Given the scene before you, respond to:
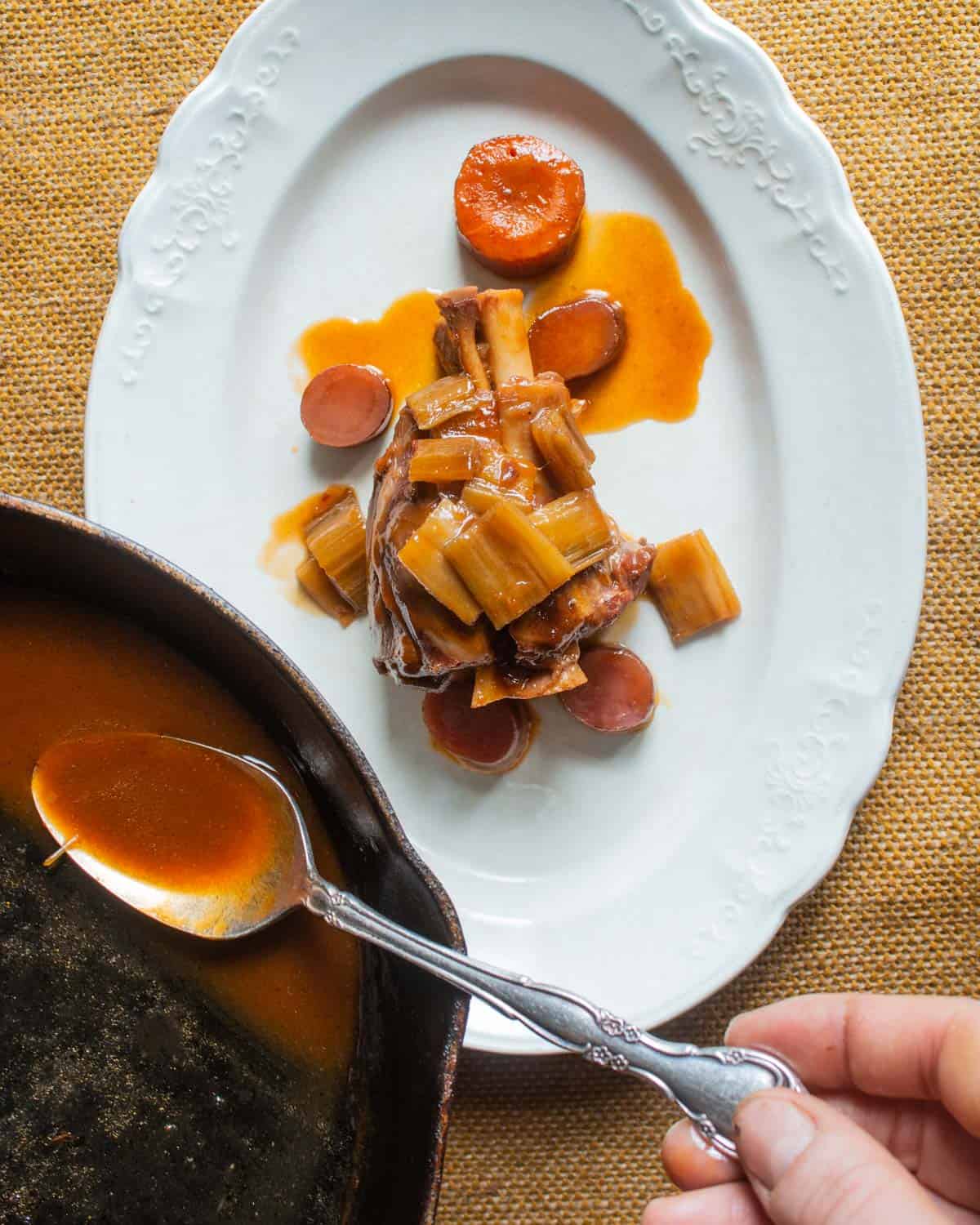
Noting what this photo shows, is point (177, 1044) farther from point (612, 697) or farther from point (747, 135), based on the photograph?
point (747, 135)

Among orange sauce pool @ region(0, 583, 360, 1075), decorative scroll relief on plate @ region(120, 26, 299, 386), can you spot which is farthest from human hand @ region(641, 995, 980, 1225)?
decorative scroll relief on plate @ region(120, 26, 299, 386)

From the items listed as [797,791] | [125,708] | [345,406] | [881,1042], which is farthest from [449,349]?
[881,1042]

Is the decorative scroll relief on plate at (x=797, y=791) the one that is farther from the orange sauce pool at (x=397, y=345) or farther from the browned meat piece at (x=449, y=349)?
the orange sauce pool at (x=397, y=345)

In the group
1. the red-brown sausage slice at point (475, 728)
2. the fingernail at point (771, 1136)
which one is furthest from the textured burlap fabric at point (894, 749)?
the fingernail at point (771, 1136)

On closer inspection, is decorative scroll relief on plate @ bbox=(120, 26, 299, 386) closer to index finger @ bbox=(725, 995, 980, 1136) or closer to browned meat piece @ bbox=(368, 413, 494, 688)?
browned meat piece @ bbox=(368, 413, 494, 688)

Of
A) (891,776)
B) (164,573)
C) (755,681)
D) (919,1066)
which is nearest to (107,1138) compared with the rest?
(164,573)
